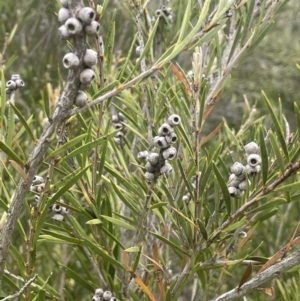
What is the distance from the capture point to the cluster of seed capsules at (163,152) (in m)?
0.38

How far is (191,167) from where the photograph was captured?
53 centimetres

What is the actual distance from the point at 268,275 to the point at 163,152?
0.13m

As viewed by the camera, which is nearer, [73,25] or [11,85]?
[73,25]

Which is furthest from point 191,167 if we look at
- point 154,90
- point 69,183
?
point 69,183

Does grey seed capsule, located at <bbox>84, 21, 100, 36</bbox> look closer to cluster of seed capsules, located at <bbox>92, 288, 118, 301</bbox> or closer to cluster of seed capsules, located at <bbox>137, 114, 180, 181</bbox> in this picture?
cluster of seed capsules, located at <bbox>137, 114, 180, 181</bbox>

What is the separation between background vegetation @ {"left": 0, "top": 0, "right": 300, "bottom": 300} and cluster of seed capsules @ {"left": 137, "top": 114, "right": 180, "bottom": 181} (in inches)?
0.7

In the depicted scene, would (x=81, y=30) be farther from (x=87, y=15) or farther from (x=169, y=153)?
(x=169, y=153)

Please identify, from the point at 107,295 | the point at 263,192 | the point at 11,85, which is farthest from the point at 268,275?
the point at 11,85

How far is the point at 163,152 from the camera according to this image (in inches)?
15.3

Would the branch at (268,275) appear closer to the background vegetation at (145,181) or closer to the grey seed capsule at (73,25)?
the background vegetation at (145,181)

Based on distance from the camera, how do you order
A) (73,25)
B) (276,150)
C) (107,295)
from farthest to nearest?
1. (107,295)
2. (276,150)
3. (73,25)

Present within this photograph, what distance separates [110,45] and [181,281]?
0.80 feet

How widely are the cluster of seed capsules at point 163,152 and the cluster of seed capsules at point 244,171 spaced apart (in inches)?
2.7

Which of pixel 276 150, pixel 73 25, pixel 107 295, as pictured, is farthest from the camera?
pixel 107 295
